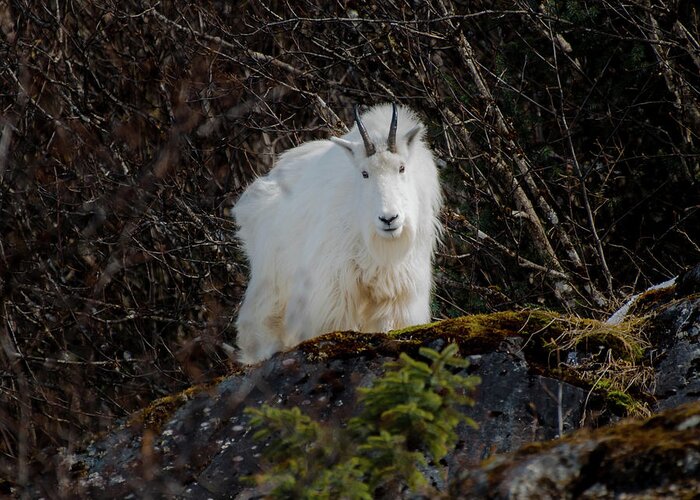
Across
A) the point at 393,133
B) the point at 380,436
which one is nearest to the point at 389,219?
the point at 393,133

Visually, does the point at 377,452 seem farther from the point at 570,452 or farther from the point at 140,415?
the point at 140,415

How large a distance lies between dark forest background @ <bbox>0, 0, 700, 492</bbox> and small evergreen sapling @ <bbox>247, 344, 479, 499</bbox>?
4624 mm

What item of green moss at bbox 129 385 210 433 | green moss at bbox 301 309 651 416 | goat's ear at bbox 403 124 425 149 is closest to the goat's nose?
goat's ear at bbox 403 124 425 149

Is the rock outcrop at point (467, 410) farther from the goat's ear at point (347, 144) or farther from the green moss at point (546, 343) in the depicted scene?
the goat's ear at point (347, 144)

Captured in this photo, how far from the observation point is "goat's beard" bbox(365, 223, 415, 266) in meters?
6.53

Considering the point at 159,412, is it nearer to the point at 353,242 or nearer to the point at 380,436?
the point at 380,436

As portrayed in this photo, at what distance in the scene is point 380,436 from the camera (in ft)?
9.04

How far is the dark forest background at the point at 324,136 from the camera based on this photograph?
8156 millimetres

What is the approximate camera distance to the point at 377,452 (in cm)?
306

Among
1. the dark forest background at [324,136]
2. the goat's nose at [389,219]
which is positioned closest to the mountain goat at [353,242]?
the goat's nose at [389,219]

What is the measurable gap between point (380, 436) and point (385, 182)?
12.6ft

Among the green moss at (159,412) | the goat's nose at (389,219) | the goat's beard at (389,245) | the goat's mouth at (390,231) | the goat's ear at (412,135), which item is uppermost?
the goat's ear at (412,135)

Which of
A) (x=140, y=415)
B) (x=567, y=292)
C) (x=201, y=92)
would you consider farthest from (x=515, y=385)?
(x=201, y=92)

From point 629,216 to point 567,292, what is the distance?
164cm
